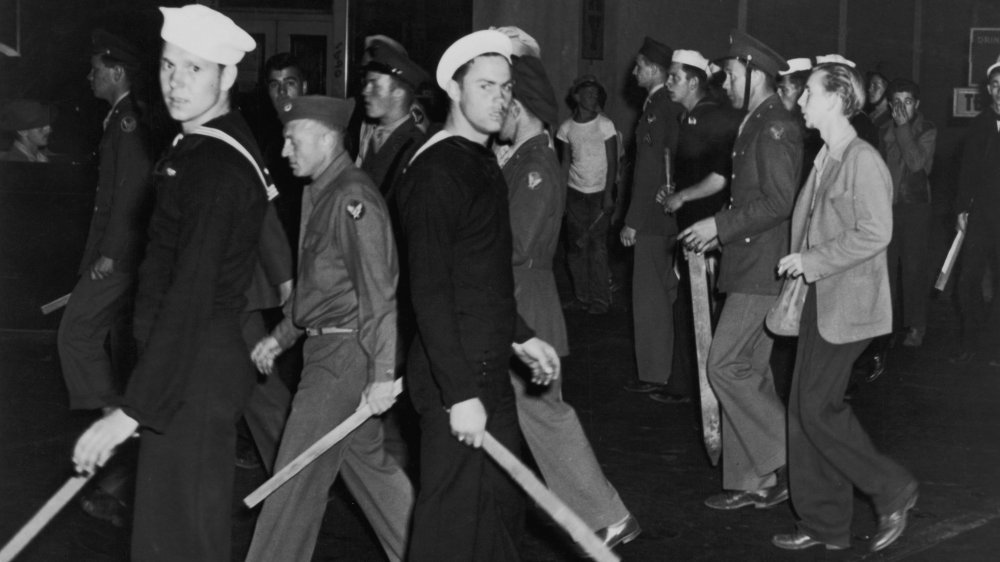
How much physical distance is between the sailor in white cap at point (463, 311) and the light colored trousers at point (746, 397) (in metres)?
2.25

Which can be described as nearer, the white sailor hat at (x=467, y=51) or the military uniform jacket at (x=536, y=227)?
the white sailor hat at (x=467, y=51)

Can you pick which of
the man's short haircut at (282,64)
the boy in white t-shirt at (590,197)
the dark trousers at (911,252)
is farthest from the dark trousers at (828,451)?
the boy in white t-shirt at (590,197)

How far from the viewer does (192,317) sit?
3.78 meters

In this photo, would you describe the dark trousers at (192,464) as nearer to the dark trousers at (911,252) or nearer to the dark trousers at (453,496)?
the dark trousers at (453,496)

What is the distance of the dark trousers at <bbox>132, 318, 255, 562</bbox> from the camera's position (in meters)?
3.95

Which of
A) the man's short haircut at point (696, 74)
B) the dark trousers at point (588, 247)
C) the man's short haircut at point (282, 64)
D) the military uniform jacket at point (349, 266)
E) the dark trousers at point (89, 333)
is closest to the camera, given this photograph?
the military uniform jacket at point (349, 266)

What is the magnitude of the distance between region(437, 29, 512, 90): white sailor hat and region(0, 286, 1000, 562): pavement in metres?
2.20

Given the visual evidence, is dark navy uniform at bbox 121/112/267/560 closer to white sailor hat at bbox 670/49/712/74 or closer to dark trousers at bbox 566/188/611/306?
white sailor hat at bbox 670/49/712/74

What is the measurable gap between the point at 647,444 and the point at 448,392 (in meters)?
3.78

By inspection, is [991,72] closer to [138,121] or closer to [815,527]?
[815,527]

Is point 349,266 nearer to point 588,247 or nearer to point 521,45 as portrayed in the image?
point 521,45

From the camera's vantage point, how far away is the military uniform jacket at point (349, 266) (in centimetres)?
469

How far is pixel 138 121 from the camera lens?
21.9ft

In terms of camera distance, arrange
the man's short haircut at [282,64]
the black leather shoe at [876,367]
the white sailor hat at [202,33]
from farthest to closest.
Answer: the black leather shoe at [876,367]
the man's short haircut at [282,64]
the white sailor hat at [202,33]
